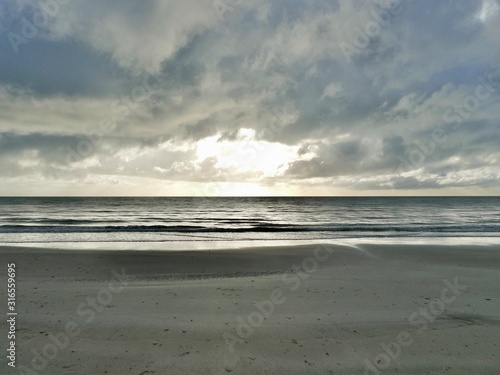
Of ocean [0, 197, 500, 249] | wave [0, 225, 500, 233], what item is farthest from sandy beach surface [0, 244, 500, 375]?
wave [0, 225, 500, 233]

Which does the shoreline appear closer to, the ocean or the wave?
the ocean

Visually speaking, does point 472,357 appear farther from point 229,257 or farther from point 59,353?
point 229,257

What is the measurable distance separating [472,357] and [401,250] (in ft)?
43.8

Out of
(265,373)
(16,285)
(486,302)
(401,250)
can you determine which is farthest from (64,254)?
(401,250)

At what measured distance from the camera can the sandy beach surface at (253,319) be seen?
5.30 meters

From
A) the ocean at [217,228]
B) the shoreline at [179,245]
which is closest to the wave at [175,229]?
the ocean at [217,228]

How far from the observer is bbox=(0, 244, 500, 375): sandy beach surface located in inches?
209

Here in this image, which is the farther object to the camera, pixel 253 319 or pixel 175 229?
pixel 175 229

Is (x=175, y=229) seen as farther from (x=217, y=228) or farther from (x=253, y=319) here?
(x=253, y=319)

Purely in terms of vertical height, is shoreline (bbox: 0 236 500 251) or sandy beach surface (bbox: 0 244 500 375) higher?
sandy beach surface (bbox: 0 244 500 375)

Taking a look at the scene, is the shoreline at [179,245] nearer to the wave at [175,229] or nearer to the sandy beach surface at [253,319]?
the sandy beach surface at [253,319]

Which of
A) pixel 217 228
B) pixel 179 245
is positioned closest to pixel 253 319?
pixel 179 245

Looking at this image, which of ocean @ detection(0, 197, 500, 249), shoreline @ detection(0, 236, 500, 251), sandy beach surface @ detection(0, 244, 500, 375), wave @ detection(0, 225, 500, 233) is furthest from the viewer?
wave @ detection(0, 225, 500, 233)

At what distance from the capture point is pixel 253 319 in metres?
7.02
